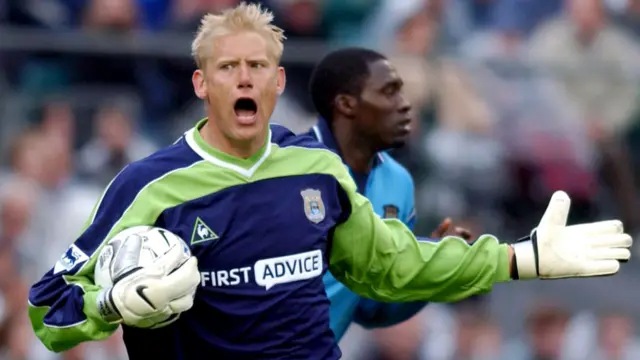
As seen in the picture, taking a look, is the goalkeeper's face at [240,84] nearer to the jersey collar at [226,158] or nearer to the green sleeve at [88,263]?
the jersey collar at [226,158]

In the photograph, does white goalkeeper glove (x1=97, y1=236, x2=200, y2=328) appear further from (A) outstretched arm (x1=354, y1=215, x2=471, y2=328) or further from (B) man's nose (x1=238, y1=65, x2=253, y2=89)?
(A) outstretched arm (x1=354, y1=215, x2=471, y2=328)

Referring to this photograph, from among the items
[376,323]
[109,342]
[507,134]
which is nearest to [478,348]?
[507,134]

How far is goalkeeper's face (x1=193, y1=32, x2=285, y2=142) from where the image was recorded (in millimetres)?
4812

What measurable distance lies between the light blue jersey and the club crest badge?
1691mm

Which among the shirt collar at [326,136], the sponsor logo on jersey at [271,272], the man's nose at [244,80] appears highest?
the shirt collar at [326,136]

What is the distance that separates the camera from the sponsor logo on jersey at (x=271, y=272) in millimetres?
4844

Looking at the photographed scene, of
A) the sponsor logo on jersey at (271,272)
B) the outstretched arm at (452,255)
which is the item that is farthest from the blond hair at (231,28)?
the sponsor logo on jersey at (271,272)

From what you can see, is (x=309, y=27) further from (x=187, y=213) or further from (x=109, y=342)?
(x=187, y=213)

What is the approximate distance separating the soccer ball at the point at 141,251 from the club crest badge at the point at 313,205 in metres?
0.50

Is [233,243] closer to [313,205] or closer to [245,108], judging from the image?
[313,205]

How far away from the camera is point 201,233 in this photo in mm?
4797

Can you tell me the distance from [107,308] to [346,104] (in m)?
2.63

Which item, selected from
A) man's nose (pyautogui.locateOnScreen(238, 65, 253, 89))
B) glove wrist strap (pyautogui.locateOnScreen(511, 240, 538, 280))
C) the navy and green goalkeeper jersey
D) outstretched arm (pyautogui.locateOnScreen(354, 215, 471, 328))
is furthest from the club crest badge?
outstretched arm (pyautogui.locateOnScreen(354, 215, 471, 328))

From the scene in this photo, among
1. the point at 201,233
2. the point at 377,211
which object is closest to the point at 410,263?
→ the point at 201,233
